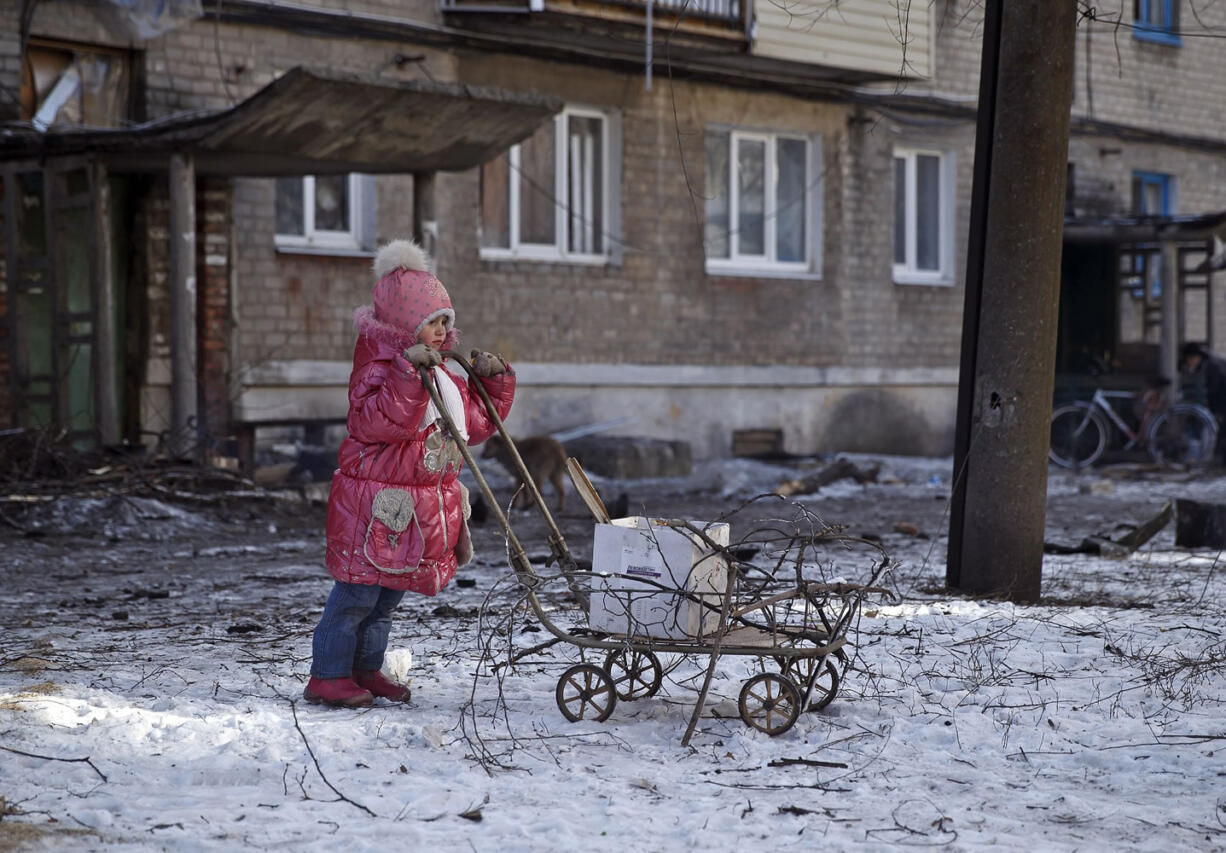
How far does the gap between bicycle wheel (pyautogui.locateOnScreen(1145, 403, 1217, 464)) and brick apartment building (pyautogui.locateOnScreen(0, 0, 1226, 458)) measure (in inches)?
46.2

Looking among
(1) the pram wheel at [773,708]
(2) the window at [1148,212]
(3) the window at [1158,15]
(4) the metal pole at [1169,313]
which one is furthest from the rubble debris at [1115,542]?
(3) the window at [1158,15]

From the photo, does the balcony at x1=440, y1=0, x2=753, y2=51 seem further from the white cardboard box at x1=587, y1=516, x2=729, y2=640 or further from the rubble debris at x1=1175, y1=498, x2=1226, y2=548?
the white cardboard box at x1=587, y1=516, x2=729, y2=640

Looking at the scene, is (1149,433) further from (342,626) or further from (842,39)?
(342,626)

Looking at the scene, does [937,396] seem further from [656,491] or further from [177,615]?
[177,615]

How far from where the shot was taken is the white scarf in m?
4.75

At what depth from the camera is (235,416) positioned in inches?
518

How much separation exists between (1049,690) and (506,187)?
10.9 m

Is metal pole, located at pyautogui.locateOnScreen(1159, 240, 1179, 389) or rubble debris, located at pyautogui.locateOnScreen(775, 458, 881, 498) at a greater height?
metal pole, located at pyautogui.locateOnScreen(1159, 240, 1179, 389)

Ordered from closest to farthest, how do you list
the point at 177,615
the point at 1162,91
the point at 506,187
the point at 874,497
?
the point at 177,615, the point at 874,497, the point at 506,187, the point at 1162,91

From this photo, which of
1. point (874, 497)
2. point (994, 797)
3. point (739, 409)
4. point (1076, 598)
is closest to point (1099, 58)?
point (739, 409)

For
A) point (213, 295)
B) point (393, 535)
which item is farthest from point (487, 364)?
point (213, 295)

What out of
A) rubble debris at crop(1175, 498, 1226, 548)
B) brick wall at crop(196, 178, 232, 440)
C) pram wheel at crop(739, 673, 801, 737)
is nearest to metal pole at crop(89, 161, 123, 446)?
brick wall at crop(196, 178, 232, 440)

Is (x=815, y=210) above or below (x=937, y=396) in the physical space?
above

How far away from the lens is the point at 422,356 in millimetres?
4430
